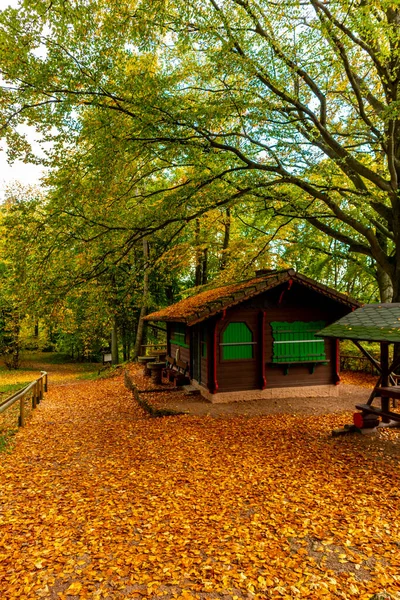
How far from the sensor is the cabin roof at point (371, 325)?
7164 mm

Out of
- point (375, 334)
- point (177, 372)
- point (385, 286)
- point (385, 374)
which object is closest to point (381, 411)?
point (385, 374)

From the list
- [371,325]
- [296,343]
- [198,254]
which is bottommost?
[296,343]

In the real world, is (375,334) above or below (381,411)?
above

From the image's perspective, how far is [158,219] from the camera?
10781 mm

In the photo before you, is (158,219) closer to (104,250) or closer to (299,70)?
(104,250)

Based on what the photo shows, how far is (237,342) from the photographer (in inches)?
484

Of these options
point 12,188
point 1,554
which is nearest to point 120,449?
point 1,554

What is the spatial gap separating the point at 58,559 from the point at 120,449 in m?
3.91

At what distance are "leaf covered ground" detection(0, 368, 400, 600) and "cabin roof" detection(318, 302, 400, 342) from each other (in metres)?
2.38

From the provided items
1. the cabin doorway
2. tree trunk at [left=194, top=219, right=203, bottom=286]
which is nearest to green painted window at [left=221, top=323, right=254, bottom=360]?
the cabin doorway

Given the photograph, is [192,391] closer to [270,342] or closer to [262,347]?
[262,347]

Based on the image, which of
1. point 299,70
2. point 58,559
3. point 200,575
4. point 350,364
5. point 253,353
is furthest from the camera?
point 350,364

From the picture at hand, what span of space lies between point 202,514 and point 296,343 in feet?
27.8

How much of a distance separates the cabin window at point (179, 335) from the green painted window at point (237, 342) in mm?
3324
